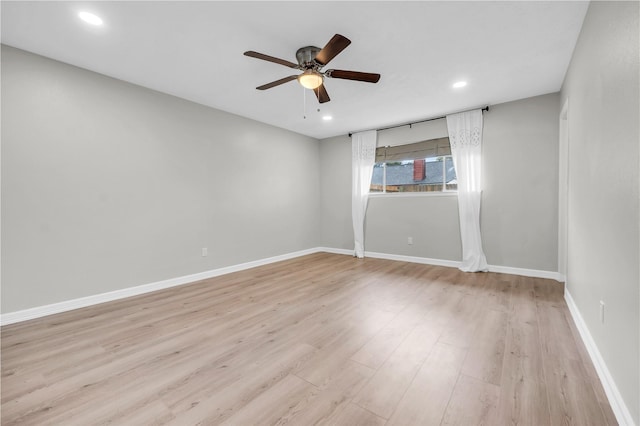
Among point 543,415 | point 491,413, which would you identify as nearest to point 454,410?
→ point 491,413

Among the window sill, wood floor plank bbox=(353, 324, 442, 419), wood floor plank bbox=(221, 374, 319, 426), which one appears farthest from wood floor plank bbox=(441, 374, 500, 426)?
the window sill

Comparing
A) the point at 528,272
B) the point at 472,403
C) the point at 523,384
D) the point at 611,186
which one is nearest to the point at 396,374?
the point at 472,403

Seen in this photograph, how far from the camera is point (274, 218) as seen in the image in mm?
Result: 5047

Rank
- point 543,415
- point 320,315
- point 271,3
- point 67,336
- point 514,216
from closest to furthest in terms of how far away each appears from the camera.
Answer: point 543,415
point 271,3
point 67,336
point 320,315
point 514,216

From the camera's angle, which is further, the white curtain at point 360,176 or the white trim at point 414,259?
the white curtain at point 360,176

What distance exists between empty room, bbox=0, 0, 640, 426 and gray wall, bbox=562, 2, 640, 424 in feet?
0.07

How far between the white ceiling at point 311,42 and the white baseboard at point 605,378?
97.7 inches

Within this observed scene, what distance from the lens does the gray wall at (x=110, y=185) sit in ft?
8.19

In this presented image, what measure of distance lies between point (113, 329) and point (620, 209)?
146 inches

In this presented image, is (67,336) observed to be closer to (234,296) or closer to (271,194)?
(234,296)

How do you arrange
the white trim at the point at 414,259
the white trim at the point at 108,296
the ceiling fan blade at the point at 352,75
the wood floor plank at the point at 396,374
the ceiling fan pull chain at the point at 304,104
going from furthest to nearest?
1. the white trim at the point at 414,259
2. the ceiling fan pull chain at the point at 304,104
3. the white trim at the point at 108,296
4. the ceiling fan blade at the point at 352,75
5. the wood floor plank at the point at 396,374

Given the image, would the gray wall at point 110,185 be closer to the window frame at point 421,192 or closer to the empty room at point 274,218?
the empty room at point 274,218

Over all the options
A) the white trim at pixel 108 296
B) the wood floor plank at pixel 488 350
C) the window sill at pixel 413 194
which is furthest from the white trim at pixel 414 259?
the white trim at pixel 108 296

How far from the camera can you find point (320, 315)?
2.57 meters
